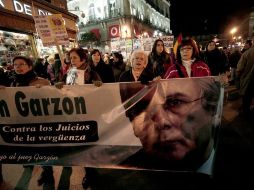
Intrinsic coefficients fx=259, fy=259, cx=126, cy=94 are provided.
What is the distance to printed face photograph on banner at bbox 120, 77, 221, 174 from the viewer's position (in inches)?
129

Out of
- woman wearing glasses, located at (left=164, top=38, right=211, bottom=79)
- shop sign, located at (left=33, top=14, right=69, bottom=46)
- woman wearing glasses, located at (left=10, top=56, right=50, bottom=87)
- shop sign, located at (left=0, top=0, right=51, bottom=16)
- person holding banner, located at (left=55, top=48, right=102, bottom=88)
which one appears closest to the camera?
woman wearing glasses, located at (left=164, top=38, right=211, bottom=79)

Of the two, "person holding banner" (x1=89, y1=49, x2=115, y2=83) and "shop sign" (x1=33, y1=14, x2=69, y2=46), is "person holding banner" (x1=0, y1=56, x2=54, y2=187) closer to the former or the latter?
"person holding banner" (x1=89, y1=49, x2=115, y2=83)

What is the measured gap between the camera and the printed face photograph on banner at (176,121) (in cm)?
328

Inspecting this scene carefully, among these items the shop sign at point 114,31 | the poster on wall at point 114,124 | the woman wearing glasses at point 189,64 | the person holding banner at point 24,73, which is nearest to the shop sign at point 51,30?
the person holding banner at point 24,73

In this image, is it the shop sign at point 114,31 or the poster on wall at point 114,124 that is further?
the shop sign at point 114,31

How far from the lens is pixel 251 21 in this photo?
1093 inches

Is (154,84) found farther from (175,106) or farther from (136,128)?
(136,128)

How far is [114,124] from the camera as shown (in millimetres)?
3584

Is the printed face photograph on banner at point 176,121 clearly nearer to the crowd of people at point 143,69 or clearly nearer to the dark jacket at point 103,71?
the crowd of people at point 143,69

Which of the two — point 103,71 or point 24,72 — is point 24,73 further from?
point 103,71

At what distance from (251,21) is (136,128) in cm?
2888

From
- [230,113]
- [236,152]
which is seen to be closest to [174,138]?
[236,152]

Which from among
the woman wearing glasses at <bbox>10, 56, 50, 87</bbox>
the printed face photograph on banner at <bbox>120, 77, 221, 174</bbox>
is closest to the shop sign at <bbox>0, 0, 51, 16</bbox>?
the woman wearing glasses at <bbox>10, 56, 50, 87</bbox>

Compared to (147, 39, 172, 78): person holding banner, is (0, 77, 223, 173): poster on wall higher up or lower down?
lower down
